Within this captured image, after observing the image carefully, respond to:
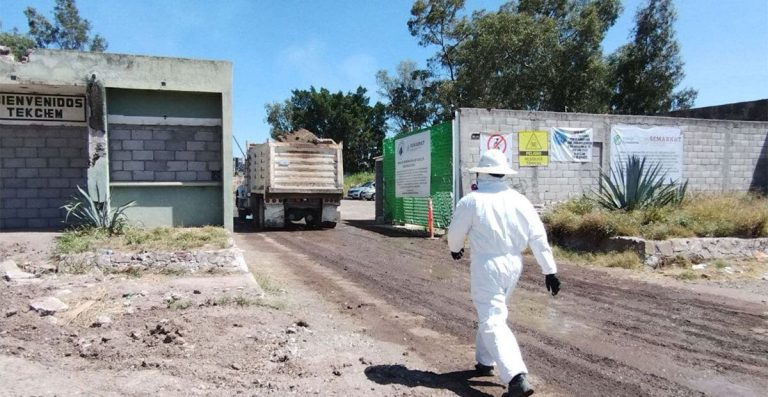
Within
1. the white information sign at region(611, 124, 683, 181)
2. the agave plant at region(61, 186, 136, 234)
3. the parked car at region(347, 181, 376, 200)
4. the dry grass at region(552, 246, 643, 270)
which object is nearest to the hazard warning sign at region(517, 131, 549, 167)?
the white information sign at region(611, 124, 683, 181)

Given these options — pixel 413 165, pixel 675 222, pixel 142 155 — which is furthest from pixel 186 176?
pixel 675 222

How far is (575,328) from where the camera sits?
6.42 metres

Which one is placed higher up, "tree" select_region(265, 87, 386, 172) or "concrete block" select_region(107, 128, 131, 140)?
"tree" select_region(265, 87, 386, 172)

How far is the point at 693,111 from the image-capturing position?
24.5 metres

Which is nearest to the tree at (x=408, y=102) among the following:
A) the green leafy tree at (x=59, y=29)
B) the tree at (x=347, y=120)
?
the tree at (x=347, y=120)

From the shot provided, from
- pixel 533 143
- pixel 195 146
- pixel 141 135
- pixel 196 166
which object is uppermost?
pixel 533 143

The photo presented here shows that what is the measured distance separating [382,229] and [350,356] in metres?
13.6

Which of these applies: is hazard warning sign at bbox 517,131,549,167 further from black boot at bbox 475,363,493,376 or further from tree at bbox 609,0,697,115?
tree at bbox 609,0,697,115

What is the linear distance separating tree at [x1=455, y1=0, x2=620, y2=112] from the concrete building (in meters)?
21.3

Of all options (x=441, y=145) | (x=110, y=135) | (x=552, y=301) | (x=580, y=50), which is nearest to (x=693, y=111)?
(x=580, y=50)

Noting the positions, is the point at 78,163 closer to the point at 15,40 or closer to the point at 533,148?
A: the point at 533,148

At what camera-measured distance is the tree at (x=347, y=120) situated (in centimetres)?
5603

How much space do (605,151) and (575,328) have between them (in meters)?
11.8

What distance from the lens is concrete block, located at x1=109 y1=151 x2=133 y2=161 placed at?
37.9ft
